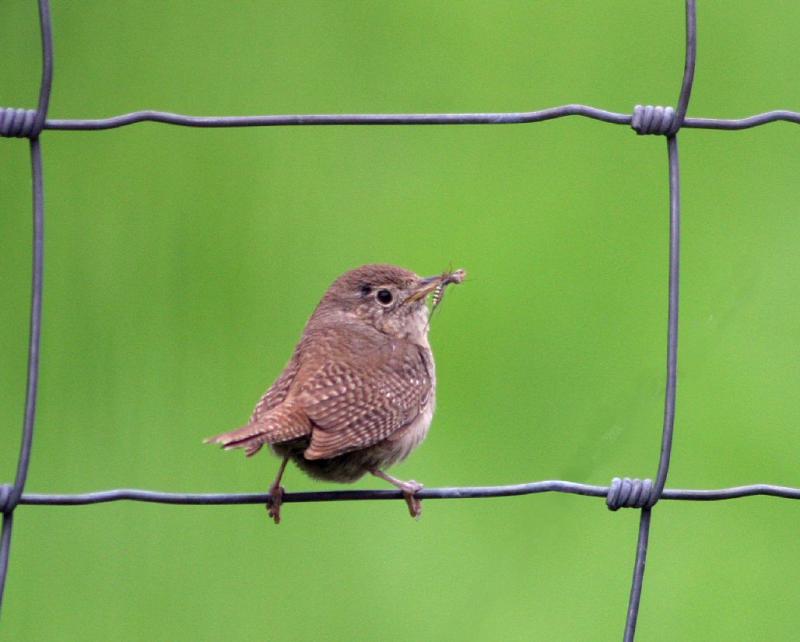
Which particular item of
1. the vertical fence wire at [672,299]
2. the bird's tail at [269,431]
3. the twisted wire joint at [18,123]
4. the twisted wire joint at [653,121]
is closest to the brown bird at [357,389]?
the bird's tail at [269,431]

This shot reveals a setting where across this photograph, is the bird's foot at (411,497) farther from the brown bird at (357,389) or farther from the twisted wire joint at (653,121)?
the twisted wire joint at (653,121)

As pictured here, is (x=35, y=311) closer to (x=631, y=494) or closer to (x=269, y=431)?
(x=269, y=431)

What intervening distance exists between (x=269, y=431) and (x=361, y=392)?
45 cm

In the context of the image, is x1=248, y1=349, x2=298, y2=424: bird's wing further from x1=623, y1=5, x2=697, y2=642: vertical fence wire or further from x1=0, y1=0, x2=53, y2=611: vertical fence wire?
x1=623, y1=5, x2=697, y2=642: vertical fence wire

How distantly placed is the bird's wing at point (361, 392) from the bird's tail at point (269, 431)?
0.12 feet

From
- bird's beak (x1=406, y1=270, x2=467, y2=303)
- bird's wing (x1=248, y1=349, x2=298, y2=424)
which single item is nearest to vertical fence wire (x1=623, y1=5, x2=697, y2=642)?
bird's wing (x1=248, y1=349, x2=298, y2=424)

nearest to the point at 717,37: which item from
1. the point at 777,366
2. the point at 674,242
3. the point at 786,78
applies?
the point at 786,78

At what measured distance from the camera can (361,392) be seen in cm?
460

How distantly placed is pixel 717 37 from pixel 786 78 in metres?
0.38

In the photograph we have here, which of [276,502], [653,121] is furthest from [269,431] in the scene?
[653,121]

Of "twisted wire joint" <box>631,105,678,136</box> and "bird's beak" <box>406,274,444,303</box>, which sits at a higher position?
"twisted wire joint" <box>631,105,678,136</box>

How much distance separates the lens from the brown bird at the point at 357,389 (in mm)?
4383

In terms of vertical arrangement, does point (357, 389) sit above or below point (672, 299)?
below

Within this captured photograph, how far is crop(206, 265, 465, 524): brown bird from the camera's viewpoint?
4.38 meters
